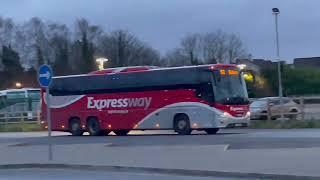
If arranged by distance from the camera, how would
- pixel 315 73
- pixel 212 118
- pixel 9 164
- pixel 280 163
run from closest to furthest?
pixel 280 163 < pixel 9 164 < pixel 212 118 < pixel 315 73

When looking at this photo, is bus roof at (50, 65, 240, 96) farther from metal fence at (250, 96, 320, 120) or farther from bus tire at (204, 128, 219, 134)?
metal fence at (250, 96, 320, 120)

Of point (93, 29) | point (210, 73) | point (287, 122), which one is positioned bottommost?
point (287, 122)

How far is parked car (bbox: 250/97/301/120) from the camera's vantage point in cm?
4381

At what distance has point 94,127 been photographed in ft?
133

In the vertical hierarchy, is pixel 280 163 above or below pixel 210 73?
below

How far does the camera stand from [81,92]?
41125 mm

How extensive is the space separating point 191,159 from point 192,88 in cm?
1505

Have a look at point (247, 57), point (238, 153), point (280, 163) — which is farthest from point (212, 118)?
point (247, 57)

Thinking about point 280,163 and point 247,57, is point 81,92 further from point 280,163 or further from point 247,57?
point 247,57

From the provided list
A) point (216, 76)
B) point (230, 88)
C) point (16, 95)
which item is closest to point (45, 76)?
point (216, 76)

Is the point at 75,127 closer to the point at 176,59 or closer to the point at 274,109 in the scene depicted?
the point at 274,109

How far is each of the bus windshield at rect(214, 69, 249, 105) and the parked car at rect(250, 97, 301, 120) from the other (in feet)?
25.3

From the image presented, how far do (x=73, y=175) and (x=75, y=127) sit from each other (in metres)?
22.9

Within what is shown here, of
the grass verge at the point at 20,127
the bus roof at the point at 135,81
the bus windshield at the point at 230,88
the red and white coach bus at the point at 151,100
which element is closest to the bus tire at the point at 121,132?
the red and white coach bus at the point at 151,100
